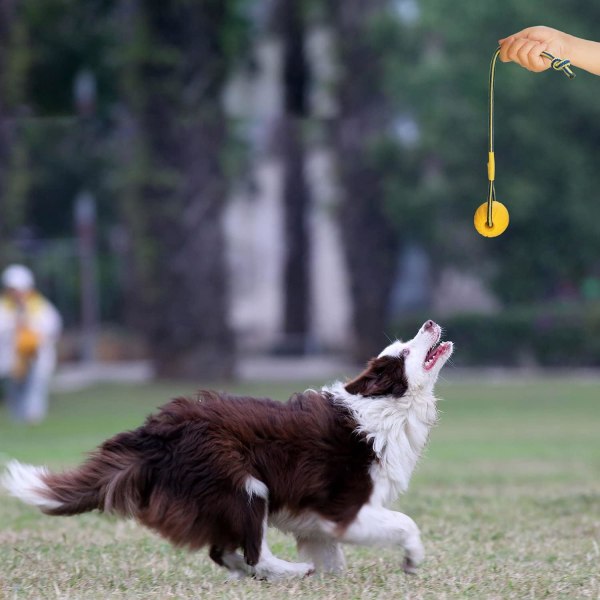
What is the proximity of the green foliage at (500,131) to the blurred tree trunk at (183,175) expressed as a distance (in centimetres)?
576

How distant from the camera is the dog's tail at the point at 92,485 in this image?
21.1 ft

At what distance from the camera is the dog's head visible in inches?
266

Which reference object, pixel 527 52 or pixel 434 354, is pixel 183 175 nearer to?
pixel 527 52

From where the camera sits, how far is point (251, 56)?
29328mm

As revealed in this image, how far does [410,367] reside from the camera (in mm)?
6746

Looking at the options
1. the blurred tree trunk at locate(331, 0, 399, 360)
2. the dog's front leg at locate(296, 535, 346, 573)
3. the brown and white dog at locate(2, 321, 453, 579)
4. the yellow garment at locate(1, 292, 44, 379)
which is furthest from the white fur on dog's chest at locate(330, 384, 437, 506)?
the blurred tree trunk at locate(331, 0, 399, 360)

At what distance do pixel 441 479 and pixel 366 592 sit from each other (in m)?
5.69

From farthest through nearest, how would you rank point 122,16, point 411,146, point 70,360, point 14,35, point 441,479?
point 70,360
point 411,146
point 122,16
point 14,35
point 441,479

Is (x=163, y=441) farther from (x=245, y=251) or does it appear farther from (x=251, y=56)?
(x=245, y=251)

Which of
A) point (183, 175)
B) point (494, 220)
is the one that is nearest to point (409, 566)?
point (494, 220)

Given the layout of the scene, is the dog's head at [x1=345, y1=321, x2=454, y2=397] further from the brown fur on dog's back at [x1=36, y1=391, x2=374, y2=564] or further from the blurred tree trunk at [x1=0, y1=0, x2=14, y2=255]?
the blurred tree trunk at [x1=0, y1=0, x2=14, y2=255]

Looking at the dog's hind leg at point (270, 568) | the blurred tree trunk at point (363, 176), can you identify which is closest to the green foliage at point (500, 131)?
the blurred tree trunk at point (363, 176)

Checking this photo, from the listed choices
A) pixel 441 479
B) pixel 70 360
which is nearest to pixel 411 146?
pixel 70 360

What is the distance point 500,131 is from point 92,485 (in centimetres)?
2533
